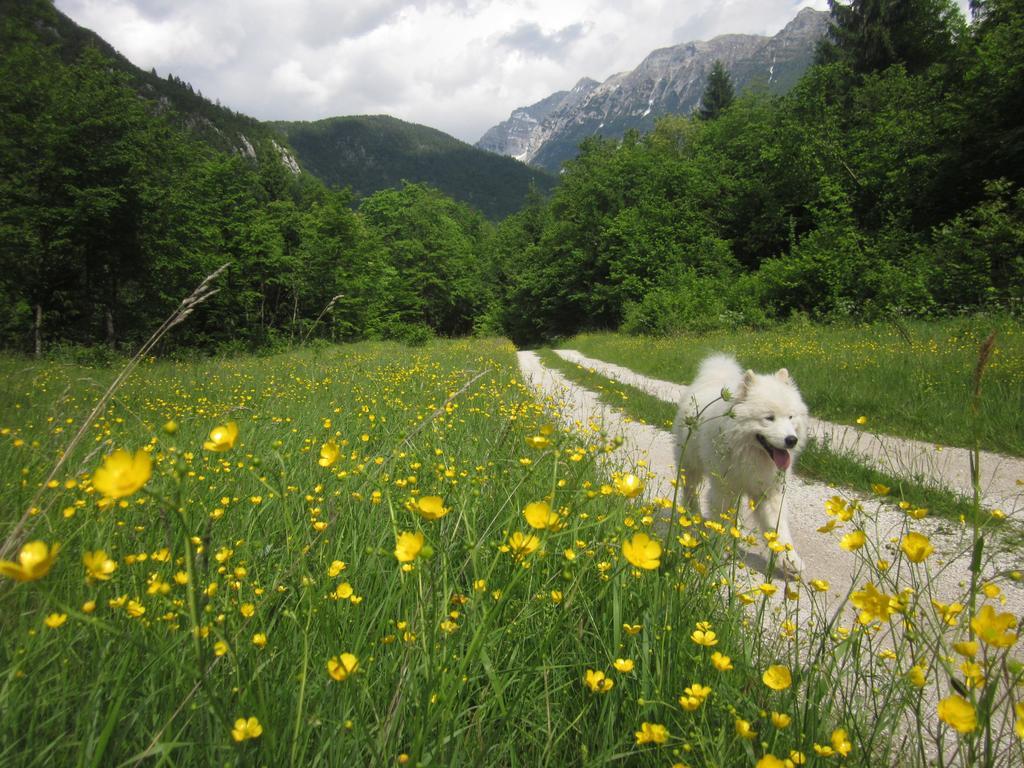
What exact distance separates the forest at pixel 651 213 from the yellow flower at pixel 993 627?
27.5 feet

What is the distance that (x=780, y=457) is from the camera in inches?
139

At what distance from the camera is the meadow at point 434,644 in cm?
89

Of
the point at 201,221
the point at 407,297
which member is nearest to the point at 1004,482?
the point at 201,221

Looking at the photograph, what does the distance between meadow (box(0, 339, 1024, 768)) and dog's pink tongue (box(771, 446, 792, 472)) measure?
46.5 inches

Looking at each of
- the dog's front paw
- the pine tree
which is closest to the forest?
the dog's front paw

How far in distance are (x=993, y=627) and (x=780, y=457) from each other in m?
3.02

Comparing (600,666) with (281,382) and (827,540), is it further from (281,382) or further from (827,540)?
(281,382)

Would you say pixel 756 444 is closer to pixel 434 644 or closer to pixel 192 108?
pixel 434 644

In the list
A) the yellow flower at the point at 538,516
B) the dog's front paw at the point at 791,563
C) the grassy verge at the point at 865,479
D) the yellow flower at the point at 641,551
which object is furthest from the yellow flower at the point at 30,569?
the dog's front paw at the point at 791,563

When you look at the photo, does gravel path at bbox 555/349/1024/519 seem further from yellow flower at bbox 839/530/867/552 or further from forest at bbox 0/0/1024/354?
forest at bbox 0/0/1024/354

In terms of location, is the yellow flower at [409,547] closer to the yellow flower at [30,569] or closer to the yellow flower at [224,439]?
the yellow flower at [224,439]

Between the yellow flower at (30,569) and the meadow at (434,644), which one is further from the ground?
the yellow flower at (30,569)

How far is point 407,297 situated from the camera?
42.8 metres

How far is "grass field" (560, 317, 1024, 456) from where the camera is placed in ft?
17.5
